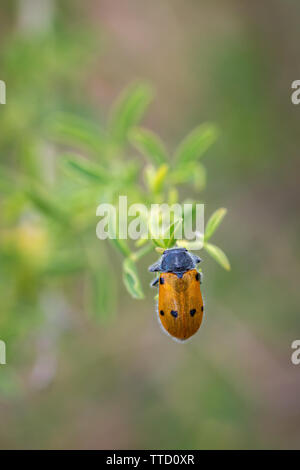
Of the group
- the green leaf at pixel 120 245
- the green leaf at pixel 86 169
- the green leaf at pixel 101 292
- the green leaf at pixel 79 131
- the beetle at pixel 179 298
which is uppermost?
the green leaf at pixel 79 131

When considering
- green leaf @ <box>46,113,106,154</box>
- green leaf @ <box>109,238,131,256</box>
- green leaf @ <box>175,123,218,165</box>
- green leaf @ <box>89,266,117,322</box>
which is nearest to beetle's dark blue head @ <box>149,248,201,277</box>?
green leaf @ <box>109,238,131,256</box>

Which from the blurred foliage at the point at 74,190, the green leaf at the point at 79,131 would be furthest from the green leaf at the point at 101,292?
the green leaf at the point at 79,131

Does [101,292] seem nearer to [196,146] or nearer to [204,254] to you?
[196,146]

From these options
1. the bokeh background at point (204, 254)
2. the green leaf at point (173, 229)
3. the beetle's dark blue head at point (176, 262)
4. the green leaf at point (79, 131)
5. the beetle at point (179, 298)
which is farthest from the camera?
the bokeh background at point (204, 254)

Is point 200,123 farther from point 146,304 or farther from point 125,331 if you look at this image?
point 125,331

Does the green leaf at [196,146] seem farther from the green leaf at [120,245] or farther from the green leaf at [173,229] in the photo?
the green leaf at [173,229]
